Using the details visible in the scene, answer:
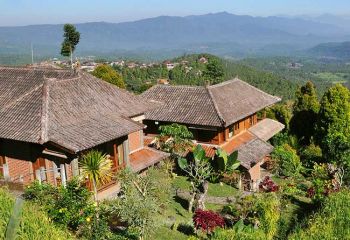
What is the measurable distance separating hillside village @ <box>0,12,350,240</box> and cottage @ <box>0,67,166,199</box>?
58 millimetres

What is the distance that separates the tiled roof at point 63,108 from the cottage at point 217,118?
4.26 m

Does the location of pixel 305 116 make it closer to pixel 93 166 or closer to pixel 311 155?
pixel 311 155

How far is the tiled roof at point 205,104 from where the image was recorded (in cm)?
2514

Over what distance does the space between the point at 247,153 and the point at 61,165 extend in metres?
12.2

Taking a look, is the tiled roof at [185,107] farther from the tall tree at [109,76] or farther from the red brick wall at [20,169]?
the tall tree at [109,76]

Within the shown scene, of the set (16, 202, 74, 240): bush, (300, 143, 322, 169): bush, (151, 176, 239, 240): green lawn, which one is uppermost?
(16, 202, 74, 240): bush

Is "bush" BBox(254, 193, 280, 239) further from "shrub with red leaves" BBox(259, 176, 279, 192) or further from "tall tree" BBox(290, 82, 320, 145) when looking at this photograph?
"tall tree" BBox(290, 82, 320, 145)

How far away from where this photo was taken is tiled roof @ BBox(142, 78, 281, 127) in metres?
25.1

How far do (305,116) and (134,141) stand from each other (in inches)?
737

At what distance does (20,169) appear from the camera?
18.2 metres

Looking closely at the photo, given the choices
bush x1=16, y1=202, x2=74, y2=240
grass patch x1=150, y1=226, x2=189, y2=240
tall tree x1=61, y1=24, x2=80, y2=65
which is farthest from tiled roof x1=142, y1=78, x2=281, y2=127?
tall tree x1=61, y1=24, x2=80, y2=65

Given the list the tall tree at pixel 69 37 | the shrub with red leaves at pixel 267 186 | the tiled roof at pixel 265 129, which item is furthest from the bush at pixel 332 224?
the tall tree at pixel 69 37

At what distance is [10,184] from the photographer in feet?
57.6

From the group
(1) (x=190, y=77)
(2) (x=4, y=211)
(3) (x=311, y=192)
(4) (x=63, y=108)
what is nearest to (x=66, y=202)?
(2) (x=4, y=211)
